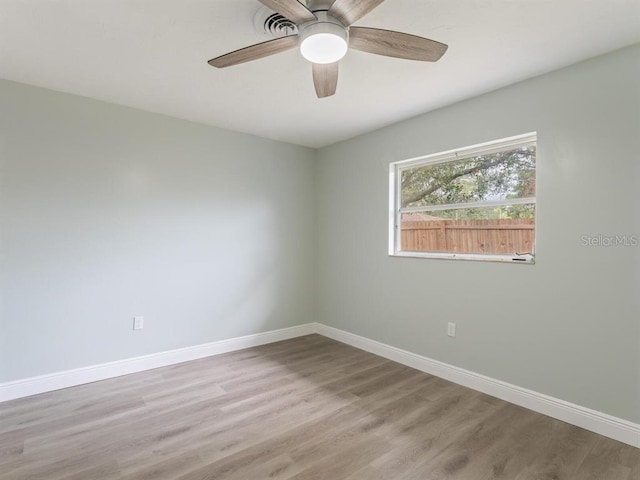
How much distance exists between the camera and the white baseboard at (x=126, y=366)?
2.52 metres

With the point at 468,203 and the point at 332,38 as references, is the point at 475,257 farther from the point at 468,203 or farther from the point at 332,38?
the point at 332,38

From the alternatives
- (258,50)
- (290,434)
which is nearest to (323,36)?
(258,50)

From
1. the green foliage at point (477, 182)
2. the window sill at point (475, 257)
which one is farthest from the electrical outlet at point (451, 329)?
the green foliage at point (477, 182)

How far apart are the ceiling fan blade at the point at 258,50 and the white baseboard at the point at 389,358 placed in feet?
8.60

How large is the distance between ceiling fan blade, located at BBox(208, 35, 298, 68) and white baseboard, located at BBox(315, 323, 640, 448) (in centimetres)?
267

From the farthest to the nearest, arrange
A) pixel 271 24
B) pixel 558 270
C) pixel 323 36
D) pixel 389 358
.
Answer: pixel 389 358
pixel 558 270
pixel 271 24
pixel 323 36

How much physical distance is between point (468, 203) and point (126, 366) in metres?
3.28

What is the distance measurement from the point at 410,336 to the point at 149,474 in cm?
228

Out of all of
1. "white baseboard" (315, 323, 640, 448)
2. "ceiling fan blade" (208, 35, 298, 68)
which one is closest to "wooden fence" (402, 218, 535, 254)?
"white baseboard" (315, 323, 640, 448)

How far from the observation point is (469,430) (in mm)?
2104

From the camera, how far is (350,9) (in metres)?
1.41

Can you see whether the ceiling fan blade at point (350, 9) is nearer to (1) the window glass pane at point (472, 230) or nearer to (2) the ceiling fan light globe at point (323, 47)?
(2) the ceiling fan light globe at point (323, 47)

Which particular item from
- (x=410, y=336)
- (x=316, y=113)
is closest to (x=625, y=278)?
(x=410, y=336)

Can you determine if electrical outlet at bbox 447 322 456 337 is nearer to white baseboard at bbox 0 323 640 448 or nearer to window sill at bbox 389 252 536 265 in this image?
white baseboard at bbox 0 323 640 448
